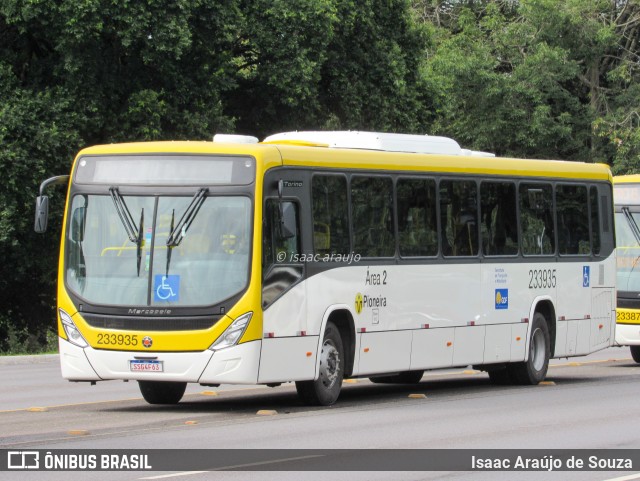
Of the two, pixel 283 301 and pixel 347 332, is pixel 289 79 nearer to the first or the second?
pixel 347 332

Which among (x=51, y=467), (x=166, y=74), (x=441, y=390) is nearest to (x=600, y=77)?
(x=166, y=74)

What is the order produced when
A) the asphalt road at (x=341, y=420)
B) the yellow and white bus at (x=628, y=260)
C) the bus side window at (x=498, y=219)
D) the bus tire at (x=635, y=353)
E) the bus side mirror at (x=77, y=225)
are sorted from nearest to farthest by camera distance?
the asphalt road at (x=341, y=420) → the bus side mirror at (x=77, y=225) → the bus side window at (x=498, y=219) → the yellow and white bus at (x=628, y=260) → the bus tire at (x=635, y=353)

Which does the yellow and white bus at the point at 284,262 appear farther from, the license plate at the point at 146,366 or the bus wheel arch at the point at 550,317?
the bus wheel arch at the point at 550,317

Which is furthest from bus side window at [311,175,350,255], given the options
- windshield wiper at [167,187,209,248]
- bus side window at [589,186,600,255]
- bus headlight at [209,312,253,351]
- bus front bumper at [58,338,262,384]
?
bus side window at [589,186,600,255]

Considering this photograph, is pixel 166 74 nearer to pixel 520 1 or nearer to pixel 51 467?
pixel 520 1

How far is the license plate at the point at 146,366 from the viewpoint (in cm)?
1500

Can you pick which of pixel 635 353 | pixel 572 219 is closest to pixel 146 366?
pixel 572 219

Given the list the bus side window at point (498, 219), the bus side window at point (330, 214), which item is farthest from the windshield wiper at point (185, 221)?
the bus side window at point (498, 219)

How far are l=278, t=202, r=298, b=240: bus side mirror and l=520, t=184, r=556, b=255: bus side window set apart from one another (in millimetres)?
5686

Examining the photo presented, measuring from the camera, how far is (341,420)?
48.4 ft

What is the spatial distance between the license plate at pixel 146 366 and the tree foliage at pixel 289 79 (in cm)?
1708

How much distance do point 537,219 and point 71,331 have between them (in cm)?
813

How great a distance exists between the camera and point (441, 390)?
1950cm

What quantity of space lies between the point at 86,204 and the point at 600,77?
37.1m
